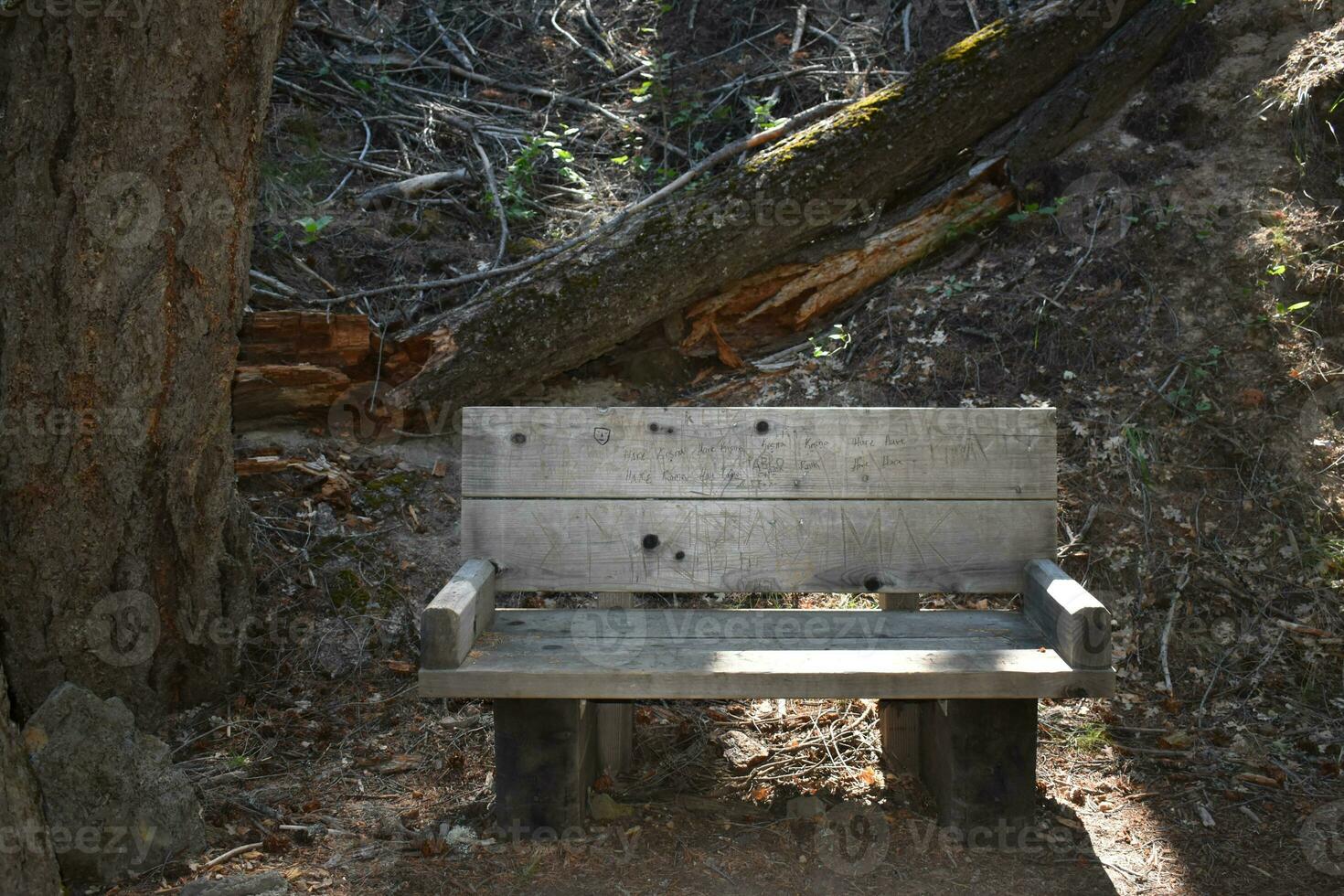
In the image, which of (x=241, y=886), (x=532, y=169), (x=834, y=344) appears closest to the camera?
(x=241, y=886)

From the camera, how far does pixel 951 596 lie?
4.52 meters

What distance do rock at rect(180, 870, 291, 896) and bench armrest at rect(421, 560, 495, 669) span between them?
2.20 feet

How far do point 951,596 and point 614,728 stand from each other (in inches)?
72.0

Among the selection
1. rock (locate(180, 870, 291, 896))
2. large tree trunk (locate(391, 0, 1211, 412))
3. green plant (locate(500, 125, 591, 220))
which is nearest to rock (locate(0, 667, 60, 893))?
rock (locate(180, 870, 291, 896))

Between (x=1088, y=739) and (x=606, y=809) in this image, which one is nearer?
(x=606, y=809)

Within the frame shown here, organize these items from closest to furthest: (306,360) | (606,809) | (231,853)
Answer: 1. (231,853)
2. (606,809)
3. (306,360)

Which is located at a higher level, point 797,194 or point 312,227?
point 797,194

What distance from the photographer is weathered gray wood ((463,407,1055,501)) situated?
3.31 metres

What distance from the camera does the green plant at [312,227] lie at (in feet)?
18.0

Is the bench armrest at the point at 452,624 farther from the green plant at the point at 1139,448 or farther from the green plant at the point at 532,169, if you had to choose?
the green plant at the point at 532,169

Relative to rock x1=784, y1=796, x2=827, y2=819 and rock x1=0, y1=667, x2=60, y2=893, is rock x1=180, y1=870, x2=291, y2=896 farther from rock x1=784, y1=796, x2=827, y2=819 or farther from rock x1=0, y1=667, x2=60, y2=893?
rock x1=784, y1=796, x2=827, y2=819

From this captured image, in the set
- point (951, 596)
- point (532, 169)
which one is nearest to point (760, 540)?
point (951, 596)

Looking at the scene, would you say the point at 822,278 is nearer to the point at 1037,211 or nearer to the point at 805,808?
the point at 1037,211

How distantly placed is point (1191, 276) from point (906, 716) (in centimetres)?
290
